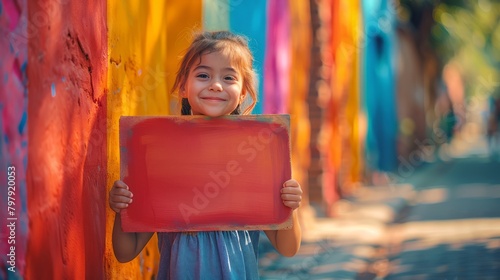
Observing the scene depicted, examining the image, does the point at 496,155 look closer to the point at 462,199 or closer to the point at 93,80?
the point at 462,199

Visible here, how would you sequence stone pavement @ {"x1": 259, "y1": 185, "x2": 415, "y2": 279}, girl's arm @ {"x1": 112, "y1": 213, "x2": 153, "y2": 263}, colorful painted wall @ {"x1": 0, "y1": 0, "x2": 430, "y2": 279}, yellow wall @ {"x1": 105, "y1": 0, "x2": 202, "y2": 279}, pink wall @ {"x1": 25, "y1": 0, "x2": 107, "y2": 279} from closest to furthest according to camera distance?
colorful painted wall @ {"x1": 0, "y1": 0, "x2": 430, "y2": 279}
pink wall @ {"x1": 25, "y1": 0, "x2": 107, "y2": 279}
girl's arm @ {"x1": 112, "y1": 213, "x2": 153, "y2": 263}
yellow wall @ {"x1": 105, "y1": 0, "x2": 202, "y2": 279}
stone pavement @ {"x1": 259, "y1": 185, "x2": 415, "y2": 279}

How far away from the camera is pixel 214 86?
10.1 ft

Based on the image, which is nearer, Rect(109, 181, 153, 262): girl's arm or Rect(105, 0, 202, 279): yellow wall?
Rect(109, 181, 153, 262): girl's arm

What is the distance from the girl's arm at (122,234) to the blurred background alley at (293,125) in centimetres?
16

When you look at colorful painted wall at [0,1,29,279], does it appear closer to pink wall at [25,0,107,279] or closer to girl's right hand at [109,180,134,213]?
pink wall at [25,0,107,279]

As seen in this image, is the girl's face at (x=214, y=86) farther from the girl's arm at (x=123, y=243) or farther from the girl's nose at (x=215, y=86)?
the girl's arm at (x=123, y=243)

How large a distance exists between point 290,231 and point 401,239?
6.27m

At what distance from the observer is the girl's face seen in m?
3.09

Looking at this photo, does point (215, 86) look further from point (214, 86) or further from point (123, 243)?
point (123, 243)

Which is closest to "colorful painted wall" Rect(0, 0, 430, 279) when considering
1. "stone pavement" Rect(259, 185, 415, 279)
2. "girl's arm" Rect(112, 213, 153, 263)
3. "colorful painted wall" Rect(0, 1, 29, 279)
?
"colorful painted wall" Rect(0, 1, 29, 279)

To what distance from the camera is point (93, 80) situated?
349 centimetres

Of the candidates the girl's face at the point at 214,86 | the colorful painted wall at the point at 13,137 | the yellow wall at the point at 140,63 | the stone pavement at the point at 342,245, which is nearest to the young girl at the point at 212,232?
the girl's face at the point at 214,86

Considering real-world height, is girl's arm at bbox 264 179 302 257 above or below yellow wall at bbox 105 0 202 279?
below

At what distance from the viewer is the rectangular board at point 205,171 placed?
3.08 meters
